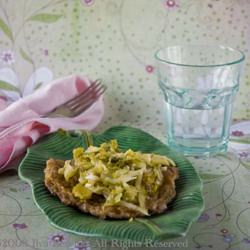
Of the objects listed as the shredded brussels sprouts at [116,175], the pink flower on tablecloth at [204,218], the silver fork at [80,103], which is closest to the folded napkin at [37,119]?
the silver fork at [80,103]

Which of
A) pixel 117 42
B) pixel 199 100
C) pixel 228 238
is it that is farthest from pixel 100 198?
pixel 117 42

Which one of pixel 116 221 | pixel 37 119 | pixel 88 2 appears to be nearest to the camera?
pixel 116 221

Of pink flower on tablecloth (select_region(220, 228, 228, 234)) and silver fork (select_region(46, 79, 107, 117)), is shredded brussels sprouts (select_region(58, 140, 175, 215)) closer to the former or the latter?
pink flower on tablecloth (select_region(220, 228, 228, 234))

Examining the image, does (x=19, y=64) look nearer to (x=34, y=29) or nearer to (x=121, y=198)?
(x=34, y=29)

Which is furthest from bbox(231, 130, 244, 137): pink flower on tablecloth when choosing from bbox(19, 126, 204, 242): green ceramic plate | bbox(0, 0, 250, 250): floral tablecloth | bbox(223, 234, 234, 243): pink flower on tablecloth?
bbox(223, 234, 234, 243): pink flower on tablecloth

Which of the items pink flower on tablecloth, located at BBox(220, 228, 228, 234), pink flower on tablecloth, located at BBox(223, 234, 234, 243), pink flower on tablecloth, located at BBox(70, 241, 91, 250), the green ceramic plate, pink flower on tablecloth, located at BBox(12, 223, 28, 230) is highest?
the green ceramic plate

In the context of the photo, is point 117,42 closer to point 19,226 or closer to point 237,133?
point 237,133
